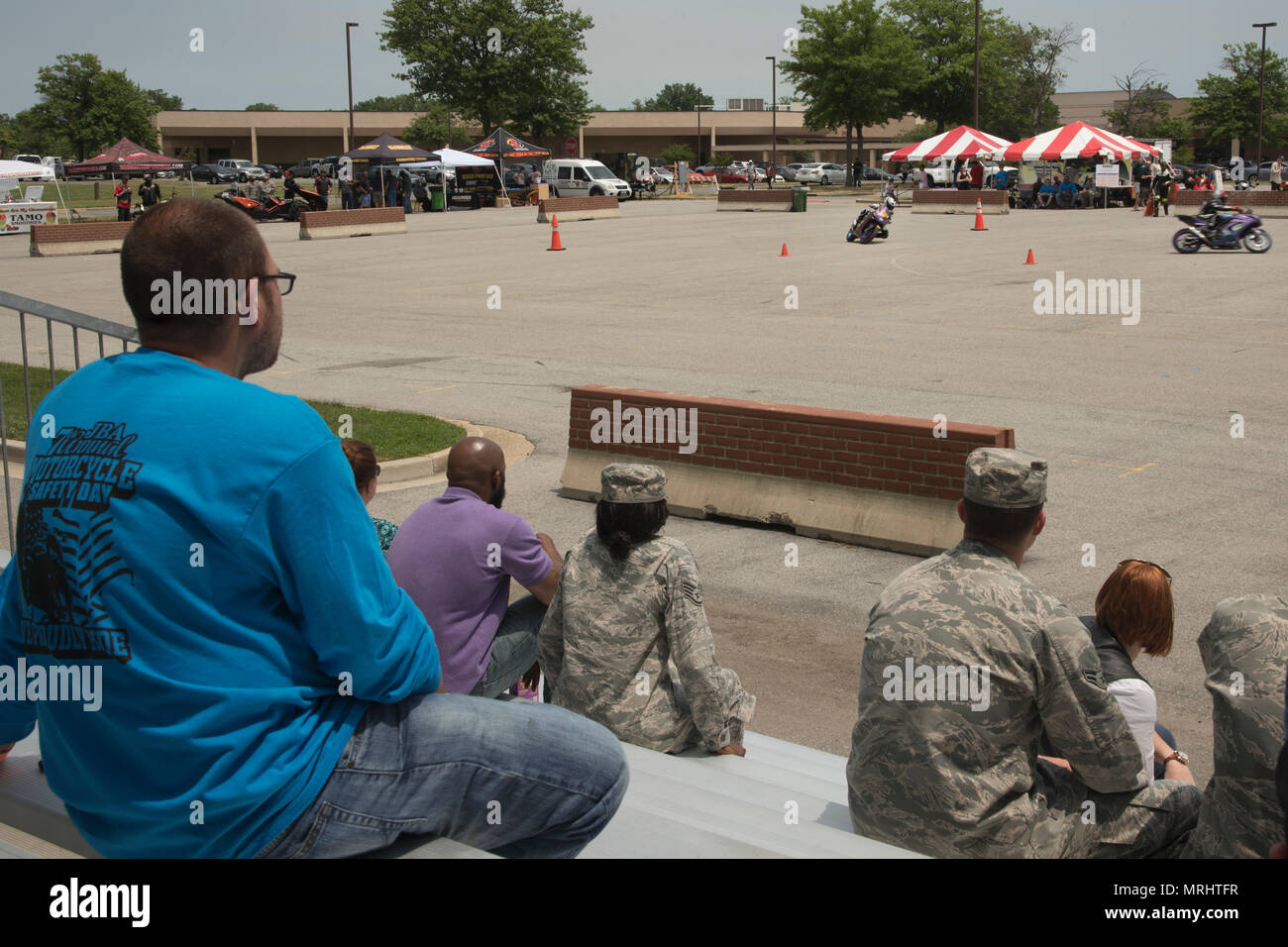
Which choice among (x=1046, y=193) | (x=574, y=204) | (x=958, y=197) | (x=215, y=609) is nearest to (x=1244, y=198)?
(x=1046, y=193)

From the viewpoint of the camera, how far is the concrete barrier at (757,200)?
162 ft

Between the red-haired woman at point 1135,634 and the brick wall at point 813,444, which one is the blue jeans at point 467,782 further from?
the brick wall at point 813,444

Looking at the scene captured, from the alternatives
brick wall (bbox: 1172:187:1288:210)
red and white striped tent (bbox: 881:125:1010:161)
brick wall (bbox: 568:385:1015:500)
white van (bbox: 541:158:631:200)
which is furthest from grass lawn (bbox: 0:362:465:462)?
white van (bbox: 541:158:631:200)

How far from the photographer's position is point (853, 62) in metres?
73.7

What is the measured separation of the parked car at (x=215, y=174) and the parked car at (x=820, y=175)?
3708cm

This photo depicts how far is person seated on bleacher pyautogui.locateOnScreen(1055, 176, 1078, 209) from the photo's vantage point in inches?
1972

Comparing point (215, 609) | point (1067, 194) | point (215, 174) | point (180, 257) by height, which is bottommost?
point (215, 609)

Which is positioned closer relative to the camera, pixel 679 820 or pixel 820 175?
pixel 679 820

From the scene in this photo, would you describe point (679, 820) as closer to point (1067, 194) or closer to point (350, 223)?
point (350, 223)

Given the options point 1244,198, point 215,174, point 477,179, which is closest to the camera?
point 1244,198

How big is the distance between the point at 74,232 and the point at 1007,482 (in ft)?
116

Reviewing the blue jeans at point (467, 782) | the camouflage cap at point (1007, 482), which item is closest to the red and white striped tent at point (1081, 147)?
the camouflage cap at point (1007, 482)
